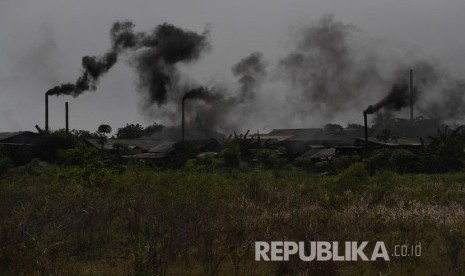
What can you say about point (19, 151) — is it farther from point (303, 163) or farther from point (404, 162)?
point (404, 162)

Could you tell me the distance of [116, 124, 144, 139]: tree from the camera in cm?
8281

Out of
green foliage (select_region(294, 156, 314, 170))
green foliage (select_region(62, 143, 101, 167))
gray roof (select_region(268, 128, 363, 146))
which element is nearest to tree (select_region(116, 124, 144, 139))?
gray roof (select_region(268, 128, 363, 146))

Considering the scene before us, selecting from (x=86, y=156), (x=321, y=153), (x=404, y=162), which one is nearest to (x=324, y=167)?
(x=404, y=162)

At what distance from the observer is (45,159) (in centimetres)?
4325

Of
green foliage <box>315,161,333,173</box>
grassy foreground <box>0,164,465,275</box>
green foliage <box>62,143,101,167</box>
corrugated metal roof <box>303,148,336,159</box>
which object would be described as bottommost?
green foliage <box>315,161,333,173</box>

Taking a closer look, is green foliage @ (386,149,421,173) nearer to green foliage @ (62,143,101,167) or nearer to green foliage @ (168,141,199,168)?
green foliage @ (168,141,199,168)

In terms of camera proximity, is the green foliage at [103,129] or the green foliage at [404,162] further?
the green foliage at [103,129]

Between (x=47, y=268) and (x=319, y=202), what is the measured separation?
312 inches

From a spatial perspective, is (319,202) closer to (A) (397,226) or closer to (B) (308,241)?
(A) (397,226)

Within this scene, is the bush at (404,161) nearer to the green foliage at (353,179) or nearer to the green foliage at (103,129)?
the green foliage at (353,179)

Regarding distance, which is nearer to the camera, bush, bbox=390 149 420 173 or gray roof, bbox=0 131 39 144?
bush, bbox=390 149 420 173

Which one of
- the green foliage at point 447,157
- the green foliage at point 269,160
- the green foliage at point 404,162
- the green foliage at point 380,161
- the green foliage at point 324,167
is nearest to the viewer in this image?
the green foliage at point 380,161

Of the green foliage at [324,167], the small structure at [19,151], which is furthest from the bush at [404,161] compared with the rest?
the small structure at [19,151]

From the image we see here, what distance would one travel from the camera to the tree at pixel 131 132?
8281 cm
